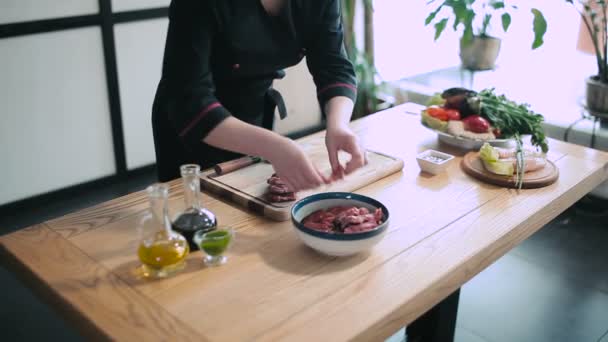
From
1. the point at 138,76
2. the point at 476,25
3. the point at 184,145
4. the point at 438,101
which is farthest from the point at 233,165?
the point at 476,25

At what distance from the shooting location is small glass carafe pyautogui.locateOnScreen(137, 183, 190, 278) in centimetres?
122

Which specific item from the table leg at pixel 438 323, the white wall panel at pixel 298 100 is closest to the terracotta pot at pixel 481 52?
the white wall panel at pixel 298 100

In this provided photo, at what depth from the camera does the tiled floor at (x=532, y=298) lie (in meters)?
2.27

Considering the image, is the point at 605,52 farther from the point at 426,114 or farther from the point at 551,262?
the point at 426,114

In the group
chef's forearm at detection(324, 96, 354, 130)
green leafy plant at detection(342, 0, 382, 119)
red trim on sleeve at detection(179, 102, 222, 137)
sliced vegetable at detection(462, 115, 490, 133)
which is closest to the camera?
red trim on sleeve at detection(179, 102, 222, 137)

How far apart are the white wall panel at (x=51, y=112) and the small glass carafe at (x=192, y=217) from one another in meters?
2.10

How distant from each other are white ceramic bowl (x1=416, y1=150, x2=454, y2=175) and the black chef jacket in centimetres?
29

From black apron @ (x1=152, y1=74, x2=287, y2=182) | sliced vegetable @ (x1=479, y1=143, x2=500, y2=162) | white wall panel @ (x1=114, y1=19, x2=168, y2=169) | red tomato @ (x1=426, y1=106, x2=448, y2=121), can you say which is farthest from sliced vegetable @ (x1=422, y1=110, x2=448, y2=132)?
white wall panel @ (x1=114, y1=19, x2=168, y2=169)

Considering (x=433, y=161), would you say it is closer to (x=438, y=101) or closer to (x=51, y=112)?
(x=438, y=101)

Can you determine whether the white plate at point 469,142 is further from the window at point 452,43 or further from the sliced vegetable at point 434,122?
the window at point 452,43

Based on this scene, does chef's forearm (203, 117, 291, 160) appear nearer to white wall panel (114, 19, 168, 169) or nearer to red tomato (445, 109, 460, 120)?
red tomato (445, 109, 460, 120)

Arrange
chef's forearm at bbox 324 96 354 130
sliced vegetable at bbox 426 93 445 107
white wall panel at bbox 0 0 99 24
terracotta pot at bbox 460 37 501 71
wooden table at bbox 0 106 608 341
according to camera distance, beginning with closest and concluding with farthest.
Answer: wooden table at bbox 0 106 608 341 → chef's forearm at bbox 324 96 354 130 → sliced vegetable at bbox 426 93 445 107 → white wall panel at bbox 0 0 99 24 → terracotta pot at bbox 460 37 501 71

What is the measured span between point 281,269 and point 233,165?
1.69 ft

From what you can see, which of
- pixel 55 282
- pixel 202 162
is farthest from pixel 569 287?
pixel 55 282
